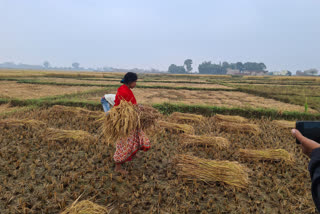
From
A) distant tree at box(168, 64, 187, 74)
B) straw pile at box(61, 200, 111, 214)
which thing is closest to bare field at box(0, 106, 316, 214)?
straw pile at box(61, 200, 111, 214)

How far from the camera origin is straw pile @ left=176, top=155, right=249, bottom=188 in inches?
113

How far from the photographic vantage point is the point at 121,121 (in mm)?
2945

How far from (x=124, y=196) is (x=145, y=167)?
0.84 meters

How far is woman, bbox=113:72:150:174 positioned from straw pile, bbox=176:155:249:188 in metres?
0.80

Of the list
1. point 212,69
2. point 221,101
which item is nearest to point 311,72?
point 212,69

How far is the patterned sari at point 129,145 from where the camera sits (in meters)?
3.03

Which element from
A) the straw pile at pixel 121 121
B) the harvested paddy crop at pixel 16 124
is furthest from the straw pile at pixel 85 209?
the harvested paddy crop at pixel 16 124

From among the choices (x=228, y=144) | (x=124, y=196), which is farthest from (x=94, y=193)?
(x=228, y=144)

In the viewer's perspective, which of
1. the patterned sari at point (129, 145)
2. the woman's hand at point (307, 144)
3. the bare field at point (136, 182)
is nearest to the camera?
the woman's hand at point (307, 144)

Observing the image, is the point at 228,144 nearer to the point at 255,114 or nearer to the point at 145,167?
the point at 145,167

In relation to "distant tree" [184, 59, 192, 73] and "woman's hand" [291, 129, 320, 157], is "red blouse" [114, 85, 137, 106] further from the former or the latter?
"distant tree" [184, 59, 192, 73]

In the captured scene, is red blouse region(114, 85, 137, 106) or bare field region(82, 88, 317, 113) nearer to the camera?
red blouse region(114, 85, 137, 106)

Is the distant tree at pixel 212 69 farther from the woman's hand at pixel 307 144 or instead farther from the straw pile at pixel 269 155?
the woman's hand at pixel 307 144

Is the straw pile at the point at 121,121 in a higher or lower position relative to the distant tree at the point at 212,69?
lower
